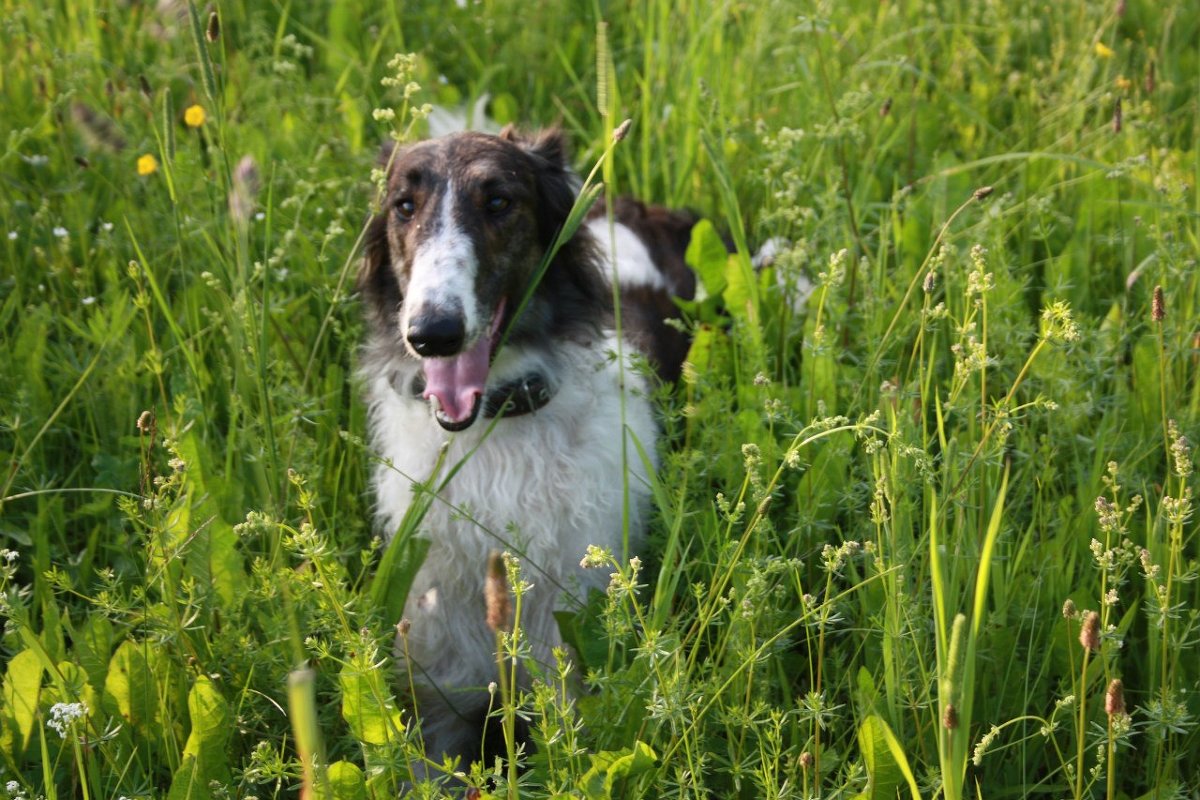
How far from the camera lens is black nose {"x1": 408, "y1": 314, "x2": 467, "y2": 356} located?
280 centimetres

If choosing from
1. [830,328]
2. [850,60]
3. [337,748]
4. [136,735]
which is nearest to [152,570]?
[136,735]

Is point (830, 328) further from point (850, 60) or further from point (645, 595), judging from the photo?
point (850, 60)

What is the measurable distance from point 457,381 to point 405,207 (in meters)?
0.50

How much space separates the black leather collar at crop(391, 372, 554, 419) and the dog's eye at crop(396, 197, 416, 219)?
40 centimetres

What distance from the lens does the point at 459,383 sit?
3035 millimetres

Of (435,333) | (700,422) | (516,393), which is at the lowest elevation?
(700,422)

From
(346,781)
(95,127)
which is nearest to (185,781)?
(346,781)

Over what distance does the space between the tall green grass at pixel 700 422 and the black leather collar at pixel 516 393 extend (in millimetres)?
280

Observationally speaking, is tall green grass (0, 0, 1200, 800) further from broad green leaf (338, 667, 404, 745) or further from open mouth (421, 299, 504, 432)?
open mouth (421, 299, 504, 432)

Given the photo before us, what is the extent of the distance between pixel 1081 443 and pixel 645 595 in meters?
1.19

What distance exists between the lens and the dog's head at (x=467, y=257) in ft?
9.46

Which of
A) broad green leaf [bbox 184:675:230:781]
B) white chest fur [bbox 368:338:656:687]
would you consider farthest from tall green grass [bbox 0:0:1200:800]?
white chest fur [bbox 368:338:656:687]

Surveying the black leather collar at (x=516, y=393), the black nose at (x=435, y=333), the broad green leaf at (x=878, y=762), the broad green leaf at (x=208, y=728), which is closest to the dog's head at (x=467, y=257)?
the black nose at (x=435, y=333)

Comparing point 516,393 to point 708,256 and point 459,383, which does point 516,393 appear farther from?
point 708,256
